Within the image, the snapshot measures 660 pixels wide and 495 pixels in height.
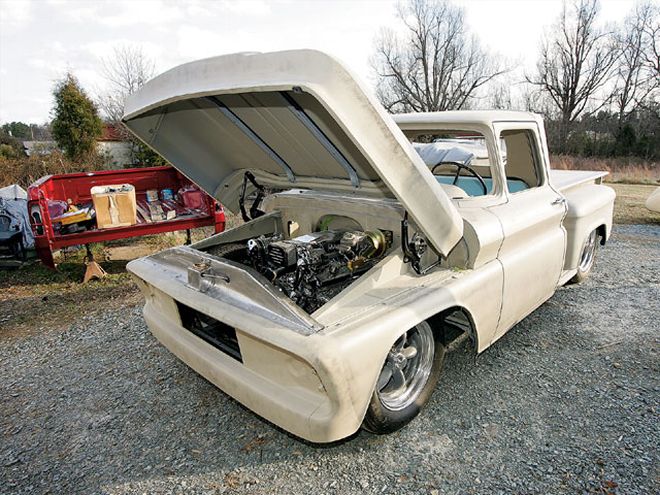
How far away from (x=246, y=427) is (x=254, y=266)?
3.27ft

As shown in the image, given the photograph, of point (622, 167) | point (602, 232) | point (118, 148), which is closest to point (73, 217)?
point (602, 232)

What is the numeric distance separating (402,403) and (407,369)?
22cm

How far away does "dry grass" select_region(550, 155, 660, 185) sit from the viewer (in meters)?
15.2

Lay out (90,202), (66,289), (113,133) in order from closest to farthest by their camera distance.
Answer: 1. (66,289)
2. (90,202)
3. (113,133)

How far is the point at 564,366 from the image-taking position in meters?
3.14

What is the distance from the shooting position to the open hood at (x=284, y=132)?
170 centimetres

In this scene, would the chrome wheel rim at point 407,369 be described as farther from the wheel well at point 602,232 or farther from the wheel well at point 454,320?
the wheel well at point 602,232

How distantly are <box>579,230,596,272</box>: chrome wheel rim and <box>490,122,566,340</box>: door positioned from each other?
4.68ft

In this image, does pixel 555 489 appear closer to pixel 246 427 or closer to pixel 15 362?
pixel 246 427

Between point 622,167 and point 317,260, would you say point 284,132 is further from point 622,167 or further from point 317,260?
point 622,167

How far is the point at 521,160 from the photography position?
3.75 meters

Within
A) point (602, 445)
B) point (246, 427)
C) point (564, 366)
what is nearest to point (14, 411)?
point (246, 427)

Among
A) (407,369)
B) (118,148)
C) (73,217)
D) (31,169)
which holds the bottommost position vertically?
(407,369)

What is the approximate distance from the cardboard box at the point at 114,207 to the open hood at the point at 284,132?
2.13 metres
